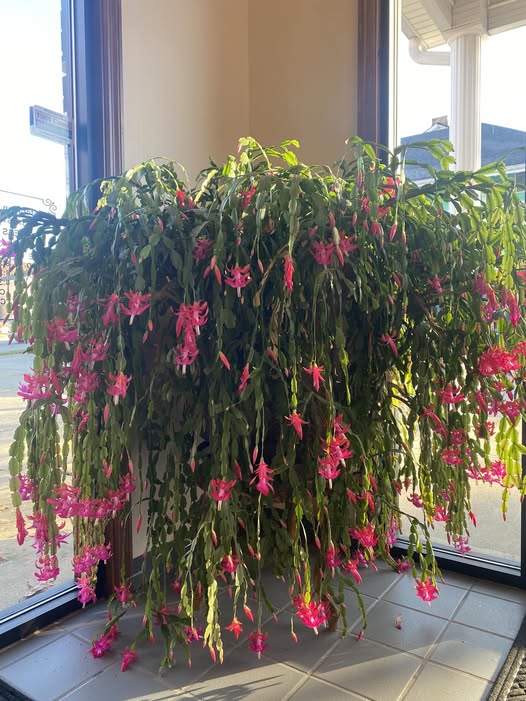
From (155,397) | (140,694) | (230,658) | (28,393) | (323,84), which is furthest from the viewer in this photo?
(323,84)

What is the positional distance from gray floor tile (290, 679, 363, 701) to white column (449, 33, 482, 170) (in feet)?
5.18

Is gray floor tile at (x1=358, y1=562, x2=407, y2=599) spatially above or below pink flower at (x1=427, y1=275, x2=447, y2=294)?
below

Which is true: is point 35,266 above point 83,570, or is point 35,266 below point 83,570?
above

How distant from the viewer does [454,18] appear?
1877mm

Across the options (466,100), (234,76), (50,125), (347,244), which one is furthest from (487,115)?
(50,125)

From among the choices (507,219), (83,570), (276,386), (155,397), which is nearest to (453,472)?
(276,386)

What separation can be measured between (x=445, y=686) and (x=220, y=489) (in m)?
0.79

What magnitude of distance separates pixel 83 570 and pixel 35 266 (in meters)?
0.66

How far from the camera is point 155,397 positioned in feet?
3.80

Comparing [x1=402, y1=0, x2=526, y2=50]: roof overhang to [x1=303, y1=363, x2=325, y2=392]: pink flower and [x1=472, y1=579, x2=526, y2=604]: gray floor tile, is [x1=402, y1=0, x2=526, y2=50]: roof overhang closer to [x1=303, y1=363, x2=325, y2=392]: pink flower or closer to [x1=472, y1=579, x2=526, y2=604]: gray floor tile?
[x1=303, y1=363, x2=325, y2=392]: pink flower

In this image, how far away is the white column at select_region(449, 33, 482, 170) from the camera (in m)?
1.82

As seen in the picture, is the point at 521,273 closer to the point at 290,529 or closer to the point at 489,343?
the point at 489,343

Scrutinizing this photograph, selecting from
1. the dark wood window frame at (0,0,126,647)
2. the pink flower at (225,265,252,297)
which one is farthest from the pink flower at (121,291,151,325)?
the dark wood window frame at (0,0,126,647)

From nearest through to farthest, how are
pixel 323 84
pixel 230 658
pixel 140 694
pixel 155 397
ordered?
pixel 155 397 < pixel 140 694 < pixel 230 658 < pixel 323 84
